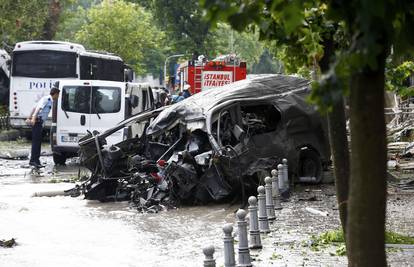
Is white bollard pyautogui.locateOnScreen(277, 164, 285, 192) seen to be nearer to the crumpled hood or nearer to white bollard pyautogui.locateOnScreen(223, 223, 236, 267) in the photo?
the crumpled hood

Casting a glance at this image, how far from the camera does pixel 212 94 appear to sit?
49.8 ft

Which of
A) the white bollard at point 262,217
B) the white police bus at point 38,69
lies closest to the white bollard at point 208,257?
the white bollard at point 262,217

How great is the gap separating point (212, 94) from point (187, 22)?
3562 cm

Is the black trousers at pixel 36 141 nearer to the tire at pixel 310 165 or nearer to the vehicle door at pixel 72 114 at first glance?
the vehicle door at pixel 72 114

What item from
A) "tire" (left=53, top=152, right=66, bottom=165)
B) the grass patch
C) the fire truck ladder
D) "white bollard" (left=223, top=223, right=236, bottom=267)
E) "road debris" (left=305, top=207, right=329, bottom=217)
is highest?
the fire truck ladder

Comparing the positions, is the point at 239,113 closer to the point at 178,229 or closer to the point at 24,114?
the point at 178,229

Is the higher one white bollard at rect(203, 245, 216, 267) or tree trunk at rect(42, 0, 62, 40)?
tree trunk at rect(42, 0, 62, 40)

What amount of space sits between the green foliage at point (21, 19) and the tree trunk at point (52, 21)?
6.48 ft

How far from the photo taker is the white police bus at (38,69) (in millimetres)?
27969

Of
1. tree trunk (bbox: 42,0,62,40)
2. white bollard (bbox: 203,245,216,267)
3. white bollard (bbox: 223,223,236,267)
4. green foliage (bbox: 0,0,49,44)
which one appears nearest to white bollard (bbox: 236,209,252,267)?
white bollard (bbox: 223,223,236,267)

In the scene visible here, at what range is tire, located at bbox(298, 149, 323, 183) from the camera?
15.6m

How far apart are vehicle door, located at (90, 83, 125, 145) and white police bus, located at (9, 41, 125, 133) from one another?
7387 millimetres

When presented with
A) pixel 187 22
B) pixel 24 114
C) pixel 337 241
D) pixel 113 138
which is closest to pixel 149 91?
pixel 24 114

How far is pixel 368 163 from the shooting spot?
4.39 meters
